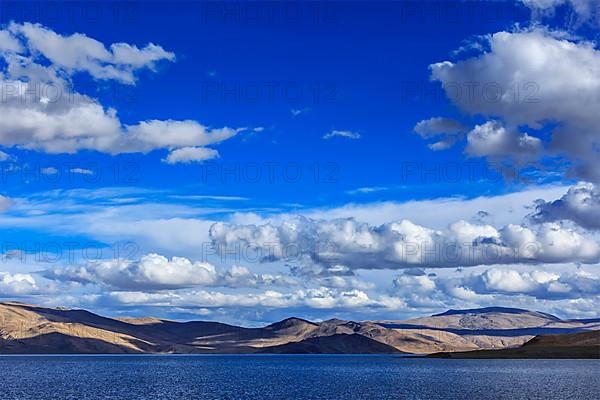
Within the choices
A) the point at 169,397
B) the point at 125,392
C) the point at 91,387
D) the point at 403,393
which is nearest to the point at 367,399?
the point at 403,393

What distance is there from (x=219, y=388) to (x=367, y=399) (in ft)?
166

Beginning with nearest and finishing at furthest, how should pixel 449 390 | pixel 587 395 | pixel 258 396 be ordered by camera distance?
pixel 587 395, pixel 258 396, pixel 449 390

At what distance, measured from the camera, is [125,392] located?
16188 centimetres

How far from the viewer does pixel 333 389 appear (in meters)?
170

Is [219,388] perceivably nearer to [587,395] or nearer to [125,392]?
[125,392]

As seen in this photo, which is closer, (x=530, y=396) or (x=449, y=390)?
(x=530, y=396)

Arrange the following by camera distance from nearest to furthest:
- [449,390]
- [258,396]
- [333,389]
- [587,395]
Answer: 1. [587,395]
2. [258,396]
3. [449,390]
4. [333,389]

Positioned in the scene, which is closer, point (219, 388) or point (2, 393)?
point (2, 393)

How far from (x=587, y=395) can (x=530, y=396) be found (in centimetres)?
1071

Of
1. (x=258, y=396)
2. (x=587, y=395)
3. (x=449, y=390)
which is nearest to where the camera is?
(x=587, y=395)

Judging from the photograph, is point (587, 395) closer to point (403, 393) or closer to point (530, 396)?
point (530, 396)

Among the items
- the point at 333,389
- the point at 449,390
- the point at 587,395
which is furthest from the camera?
the point at 333,389

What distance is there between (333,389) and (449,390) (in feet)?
89.5

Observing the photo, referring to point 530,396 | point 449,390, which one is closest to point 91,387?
point 449,390
